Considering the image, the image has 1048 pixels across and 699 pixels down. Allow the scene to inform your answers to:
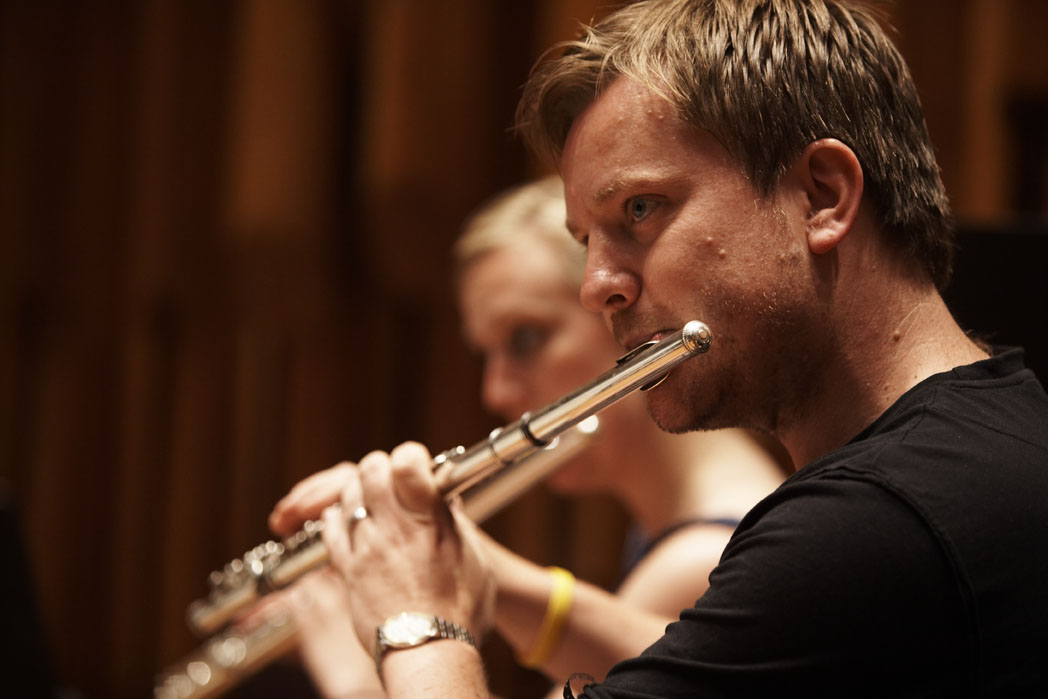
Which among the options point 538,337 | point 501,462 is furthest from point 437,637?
point 538,337

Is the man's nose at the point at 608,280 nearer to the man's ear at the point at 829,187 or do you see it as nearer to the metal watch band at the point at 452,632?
the man's ear at the point at 829,187

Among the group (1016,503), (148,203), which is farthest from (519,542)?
(1016,503)

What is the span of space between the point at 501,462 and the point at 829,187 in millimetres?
373

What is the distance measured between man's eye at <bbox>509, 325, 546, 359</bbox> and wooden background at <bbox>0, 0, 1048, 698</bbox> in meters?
0.79

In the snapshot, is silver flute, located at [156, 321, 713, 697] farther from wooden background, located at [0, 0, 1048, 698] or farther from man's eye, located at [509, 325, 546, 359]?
wooden background, located at [0, 0, 1048, 698]

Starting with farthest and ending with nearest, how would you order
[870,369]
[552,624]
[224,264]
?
1. [224,264]
2. [552,624]
3. [870,369]

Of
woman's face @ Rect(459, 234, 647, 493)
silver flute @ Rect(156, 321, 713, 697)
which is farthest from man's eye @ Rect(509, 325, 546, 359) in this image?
silver flute @ Rect(156, 321, 713, 697)

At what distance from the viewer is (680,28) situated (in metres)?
0.82

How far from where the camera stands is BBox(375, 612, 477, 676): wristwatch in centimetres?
83

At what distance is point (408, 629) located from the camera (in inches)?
33.0

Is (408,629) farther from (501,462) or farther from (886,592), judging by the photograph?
(886,592)

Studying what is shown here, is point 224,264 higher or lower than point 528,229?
higher

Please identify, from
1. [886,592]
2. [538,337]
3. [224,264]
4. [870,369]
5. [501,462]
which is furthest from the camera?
[224,264]

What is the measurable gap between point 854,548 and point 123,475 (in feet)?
8.02
